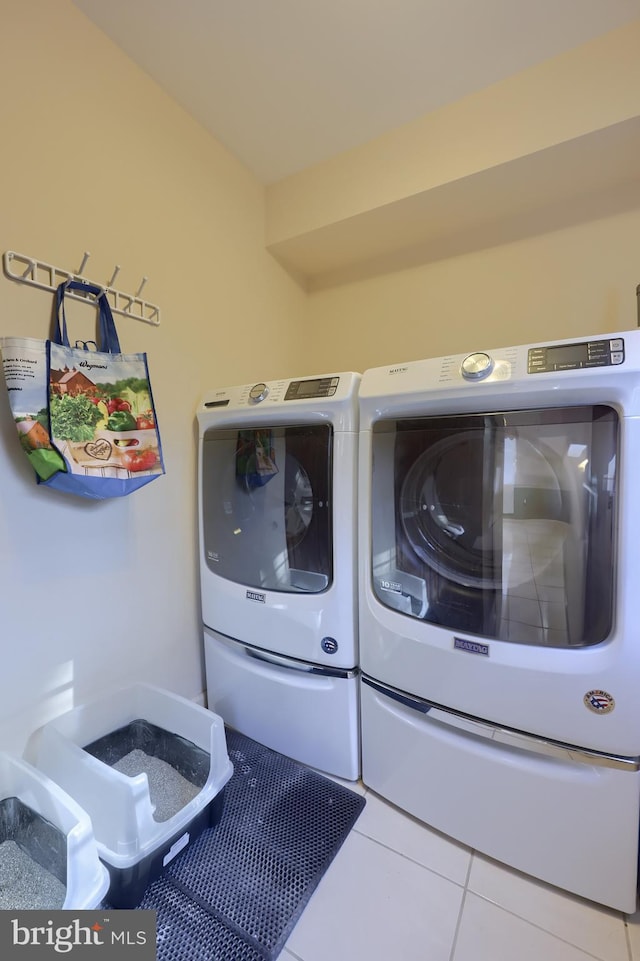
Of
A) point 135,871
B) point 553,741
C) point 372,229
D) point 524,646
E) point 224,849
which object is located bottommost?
point 224,849

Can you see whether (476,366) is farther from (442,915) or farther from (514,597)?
(442,915)

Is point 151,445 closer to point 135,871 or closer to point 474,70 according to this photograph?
point 135,871

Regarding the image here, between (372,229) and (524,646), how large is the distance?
176 centimetres

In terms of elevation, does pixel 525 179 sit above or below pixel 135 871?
above

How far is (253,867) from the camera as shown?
3.61 ft

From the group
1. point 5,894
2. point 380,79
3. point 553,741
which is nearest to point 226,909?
point 5,894

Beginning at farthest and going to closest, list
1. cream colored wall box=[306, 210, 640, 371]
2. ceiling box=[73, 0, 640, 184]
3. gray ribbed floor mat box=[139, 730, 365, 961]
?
cream colored wall box=[306, 210, 640, 371] → ceiling box=[73, 0, 640, 184] → gray ribbed floor mat box=[139, 730, 365, 961]

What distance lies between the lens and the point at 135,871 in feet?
3.19

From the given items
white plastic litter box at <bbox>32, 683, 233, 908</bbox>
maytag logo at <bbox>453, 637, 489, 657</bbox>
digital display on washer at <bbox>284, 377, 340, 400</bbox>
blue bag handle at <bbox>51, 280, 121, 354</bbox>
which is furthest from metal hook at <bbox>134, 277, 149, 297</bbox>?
maytag logo at <bbox>453, 637, 489, 657</bbox>

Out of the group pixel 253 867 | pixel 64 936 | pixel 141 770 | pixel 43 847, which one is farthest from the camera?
pixel 141 770

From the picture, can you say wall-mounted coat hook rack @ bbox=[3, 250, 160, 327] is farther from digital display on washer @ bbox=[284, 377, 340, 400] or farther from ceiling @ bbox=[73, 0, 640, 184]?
ceiling @ bbox=[73, 0, 640, 184]

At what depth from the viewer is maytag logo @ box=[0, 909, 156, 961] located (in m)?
0.83

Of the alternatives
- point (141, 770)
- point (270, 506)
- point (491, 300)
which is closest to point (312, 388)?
point (270, 506)

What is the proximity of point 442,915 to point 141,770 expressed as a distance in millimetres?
960
